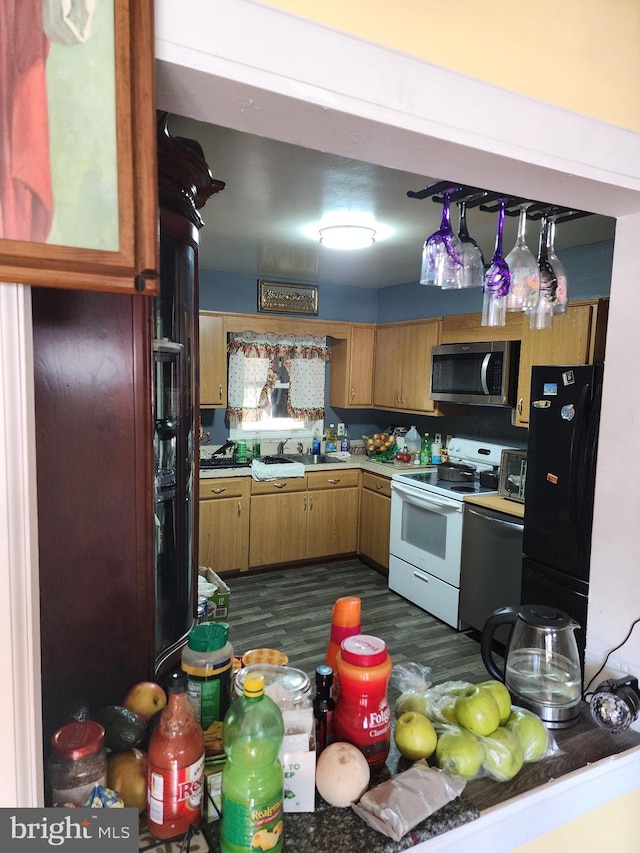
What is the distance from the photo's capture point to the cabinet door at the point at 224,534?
4.02 meters

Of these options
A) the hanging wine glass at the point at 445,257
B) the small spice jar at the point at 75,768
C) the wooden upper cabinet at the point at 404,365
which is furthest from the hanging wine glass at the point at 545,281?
the wooden upper cabinet at the point at 404,365

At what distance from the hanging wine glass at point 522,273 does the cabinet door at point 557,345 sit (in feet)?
4.39

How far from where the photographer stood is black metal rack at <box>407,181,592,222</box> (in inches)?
59.4

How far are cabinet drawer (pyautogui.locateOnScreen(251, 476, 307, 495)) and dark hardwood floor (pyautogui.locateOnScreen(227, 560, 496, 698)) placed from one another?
0.68 metres

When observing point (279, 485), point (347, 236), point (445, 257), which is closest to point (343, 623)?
point (445, 257)

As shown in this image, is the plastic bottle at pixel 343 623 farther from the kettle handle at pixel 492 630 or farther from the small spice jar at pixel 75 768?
the small spice jar at pixel 75 768

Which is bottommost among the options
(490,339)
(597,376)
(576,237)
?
(597,376)

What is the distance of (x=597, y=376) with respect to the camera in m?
2.47

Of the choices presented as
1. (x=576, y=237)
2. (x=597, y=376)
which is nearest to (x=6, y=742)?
(x=597, y=376)

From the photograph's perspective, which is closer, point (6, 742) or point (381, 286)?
point (6, 742)

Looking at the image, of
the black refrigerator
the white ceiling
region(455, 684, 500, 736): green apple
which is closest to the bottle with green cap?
region(455, 684, 500, 736): green apple

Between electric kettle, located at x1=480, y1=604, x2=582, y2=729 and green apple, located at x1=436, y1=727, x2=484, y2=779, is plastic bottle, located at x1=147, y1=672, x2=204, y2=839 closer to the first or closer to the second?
green apple, located at x1=436, y1=727, x2=484, y2=779

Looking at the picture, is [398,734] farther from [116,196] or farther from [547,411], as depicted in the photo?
[547,411]

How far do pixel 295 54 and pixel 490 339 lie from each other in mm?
3102
